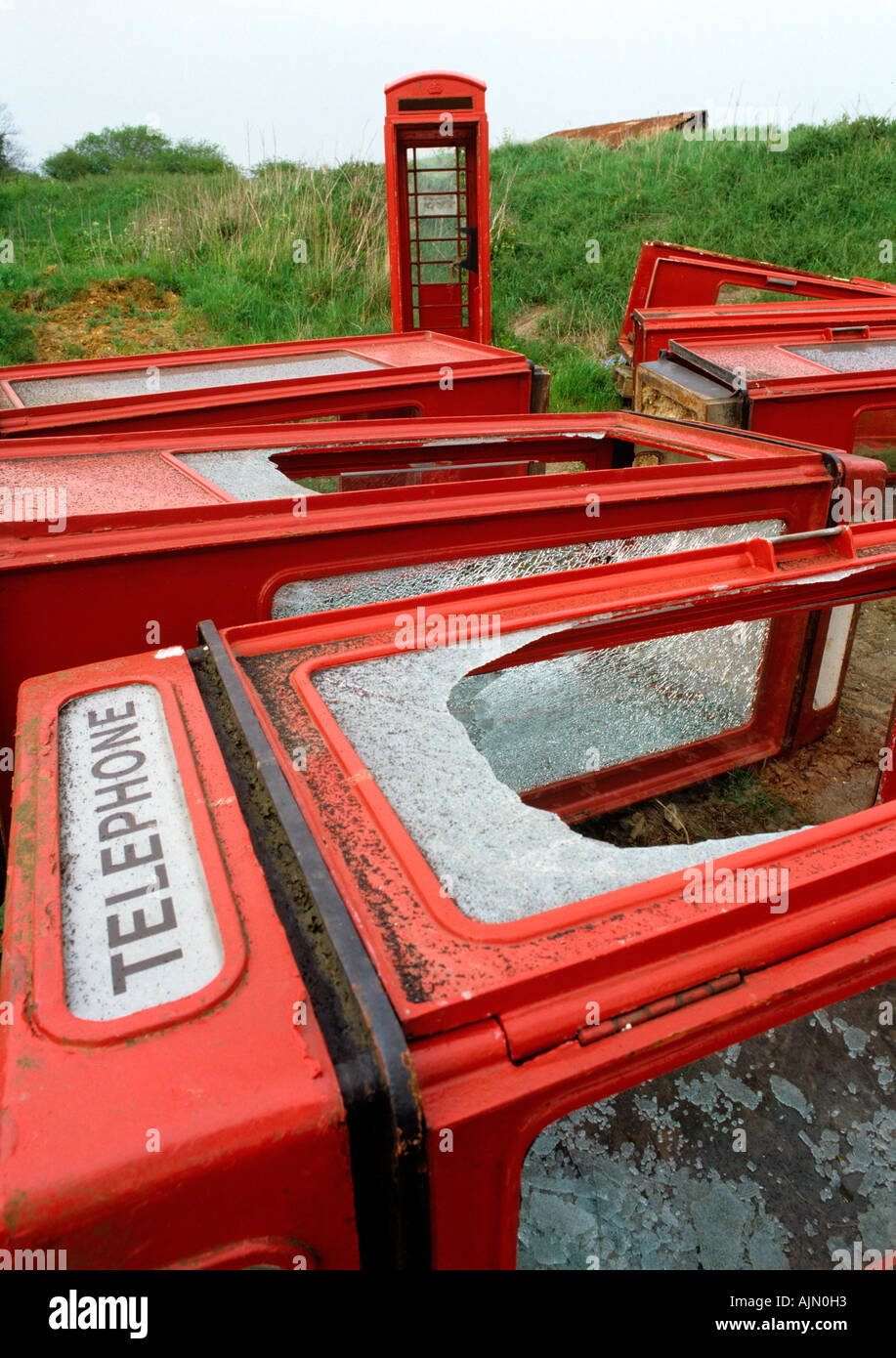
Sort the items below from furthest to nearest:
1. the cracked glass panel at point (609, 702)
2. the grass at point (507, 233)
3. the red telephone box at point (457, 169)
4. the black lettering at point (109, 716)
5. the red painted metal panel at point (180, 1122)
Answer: the grass at point (507, 233)
the red telephone box at point (457, 169)
the cracked glass panel at point (609, 702)
the black lettering at point (109, 716)
the red painted metal panel at point (180, 1122)

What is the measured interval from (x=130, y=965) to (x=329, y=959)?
0.22 meters

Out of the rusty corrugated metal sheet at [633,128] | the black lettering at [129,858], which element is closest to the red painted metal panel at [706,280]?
the black lettering at [129,858]

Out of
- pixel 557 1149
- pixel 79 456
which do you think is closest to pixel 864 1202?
pixel 557 1149

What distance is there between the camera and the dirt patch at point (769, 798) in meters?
2.96

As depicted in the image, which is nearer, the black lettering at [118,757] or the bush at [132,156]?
the black lettering at [118,757]

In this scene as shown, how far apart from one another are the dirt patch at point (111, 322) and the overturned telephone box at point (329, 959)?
8.60m

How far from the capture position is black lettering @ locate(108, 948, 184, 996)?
2.97 feet

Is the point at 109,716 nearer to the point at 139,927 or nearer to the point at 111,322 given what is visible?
the point at 139,927

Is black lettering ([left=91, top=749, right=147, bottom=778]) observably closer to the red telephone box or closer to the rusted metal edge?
the rusted metal edge

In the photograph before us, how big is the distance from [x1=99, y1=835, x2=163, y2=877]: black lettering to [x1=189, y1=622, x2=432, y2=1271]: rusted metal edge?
120 millimetres

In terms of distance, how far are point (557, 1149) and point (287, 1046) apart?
1.31 metres

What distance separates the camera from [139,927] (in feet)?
3.17

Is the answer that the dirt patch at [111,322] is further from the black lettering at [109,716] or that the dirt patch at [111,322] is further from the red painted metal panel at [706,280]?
the black lettering at [109,716]

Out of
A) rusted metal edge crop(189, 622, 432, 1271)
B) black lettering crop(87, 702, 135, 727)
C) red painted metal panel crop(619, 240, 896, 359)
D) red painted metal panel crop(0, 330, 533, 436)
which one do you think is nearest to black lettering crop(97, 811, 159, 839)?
rusted metal edge crop(189, 622, 432, 1271)
